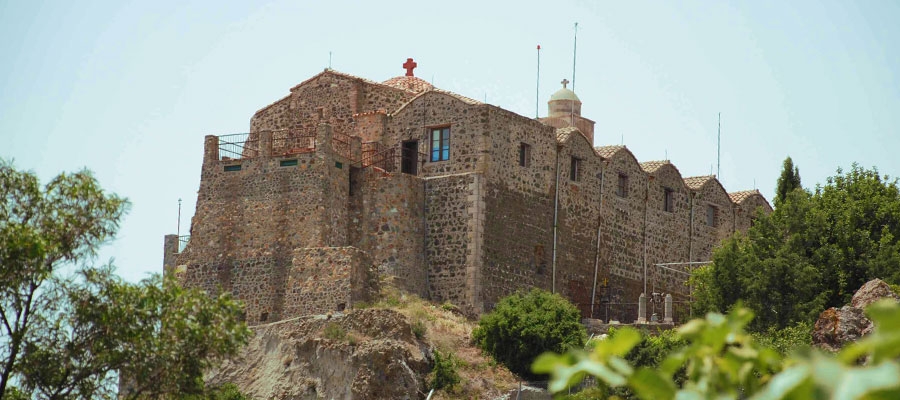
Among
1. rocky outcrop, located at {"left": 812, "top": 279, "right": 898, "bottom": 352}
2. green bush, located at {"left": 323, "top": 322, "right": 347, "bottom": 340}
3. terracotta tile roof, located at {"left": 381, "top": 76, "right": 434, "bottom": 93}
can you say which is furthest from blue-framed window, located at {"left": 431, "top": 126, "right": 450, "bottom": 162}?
rocky outcrop, located at {"left": 812, "top": 279, "right": 898, "bottom": 352}

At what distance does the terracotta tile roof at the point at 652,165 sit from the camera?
56.2m

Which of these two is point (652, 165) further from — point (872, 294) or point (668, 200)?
point (872, 294)

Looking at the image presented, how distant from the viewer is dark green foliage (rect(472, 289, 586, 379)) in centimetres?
4247

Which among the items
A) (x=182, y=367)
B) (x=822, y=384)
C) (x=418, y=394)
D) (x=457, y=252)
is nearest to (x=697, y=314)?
(x=457, y=252)

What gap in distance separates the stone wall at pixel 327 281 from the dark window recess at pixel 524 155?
7.42 metres

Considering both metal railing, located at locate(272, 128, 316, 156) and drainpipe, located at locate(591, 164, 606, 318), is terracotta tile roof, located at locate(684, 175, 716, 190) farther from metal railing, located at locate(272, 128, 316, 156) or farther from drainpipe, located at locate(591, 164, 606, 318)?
metal railing, located at locate(272, 128, 316, 156)

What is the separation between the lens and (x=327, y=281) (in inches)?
1742

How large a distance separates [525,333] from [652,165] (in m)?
16.8

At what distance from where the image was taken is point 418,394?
4069 cm

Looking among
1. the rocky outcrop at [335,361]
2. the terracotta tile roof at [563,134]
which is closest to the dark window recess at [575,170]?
the terracotta tile roof at [563,134]

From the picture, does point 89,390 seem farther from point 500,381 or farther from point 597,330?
point 597,330

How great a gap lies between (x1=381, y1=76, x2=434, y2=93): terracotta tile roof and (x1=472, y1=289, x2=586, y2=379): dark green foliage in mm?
12194

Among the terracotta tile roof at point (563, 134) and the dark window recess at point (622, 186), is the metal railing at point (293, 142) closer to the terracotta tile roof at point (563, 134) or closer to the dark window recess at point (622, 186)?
the terracotta tile roof at point (563, 134)

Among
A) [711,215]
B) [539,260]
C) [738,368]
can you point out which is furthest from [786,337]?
[738,368]
